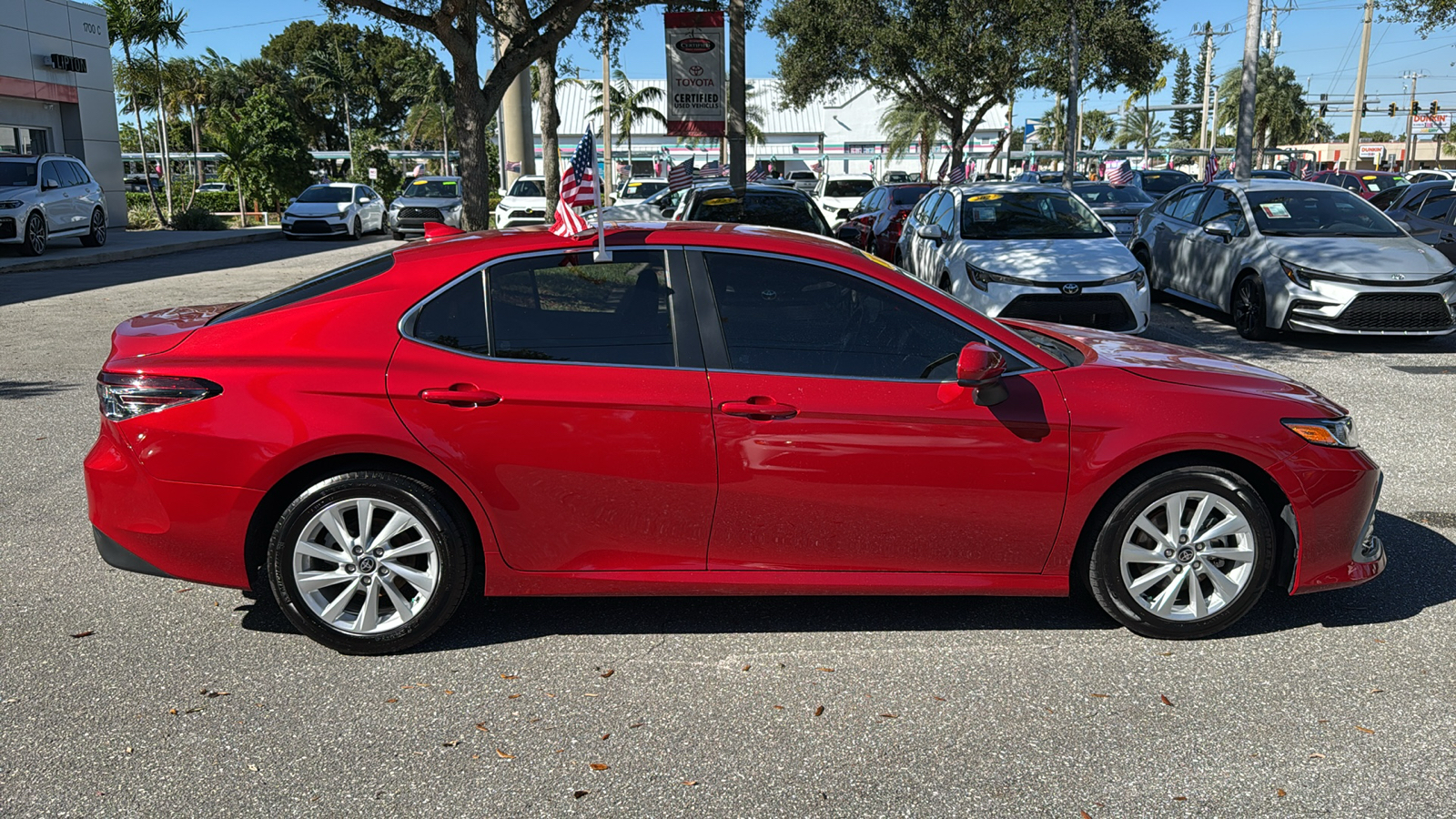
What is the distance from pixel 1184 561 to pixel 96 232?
25.2 meters

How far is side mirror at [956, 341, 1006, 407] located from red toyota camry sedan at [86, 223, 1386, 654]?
0.4 inches

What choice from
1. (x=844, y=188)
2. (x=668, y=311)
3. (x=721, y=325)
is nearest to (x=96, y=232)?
(x=844, y=188)

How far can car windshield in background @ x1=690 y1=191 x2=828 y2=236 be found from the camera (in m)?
14.2

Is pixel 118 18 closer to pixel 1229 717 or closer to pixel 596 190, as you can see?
pixel 596 190

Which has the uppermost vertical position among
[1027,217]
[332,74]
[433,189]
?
[332,74]

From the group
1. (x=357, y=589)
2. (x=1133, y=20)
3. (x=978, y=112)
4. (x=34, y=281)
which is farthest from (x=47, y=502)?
(x=978, y=112)

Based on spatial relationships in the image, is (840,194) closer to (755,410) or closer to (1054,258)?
(1054,258)

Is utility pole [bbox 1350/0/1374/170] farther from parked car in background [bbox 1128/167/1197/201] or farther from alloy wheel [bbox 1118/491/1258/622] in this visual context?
alloy wheel [bbox 1118/491/1258/622]

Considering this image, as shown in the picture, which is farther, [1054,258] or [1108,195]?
[1108,195]

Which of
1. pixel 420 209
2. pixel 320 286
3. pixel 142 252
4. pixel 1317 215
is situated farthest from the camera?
pixel 420 209

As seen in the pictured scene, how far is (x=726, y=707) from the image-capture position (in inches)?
148

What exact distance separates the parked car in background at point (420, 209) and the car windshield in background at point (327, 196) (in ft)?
3.78

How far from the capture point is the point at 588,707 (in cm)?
376

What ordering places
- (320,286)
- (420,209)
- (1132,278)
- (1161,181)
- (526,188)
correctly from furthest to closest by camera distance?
(1161,181) → (526,188) → (420,209) → (1132,278) → (320,286)
